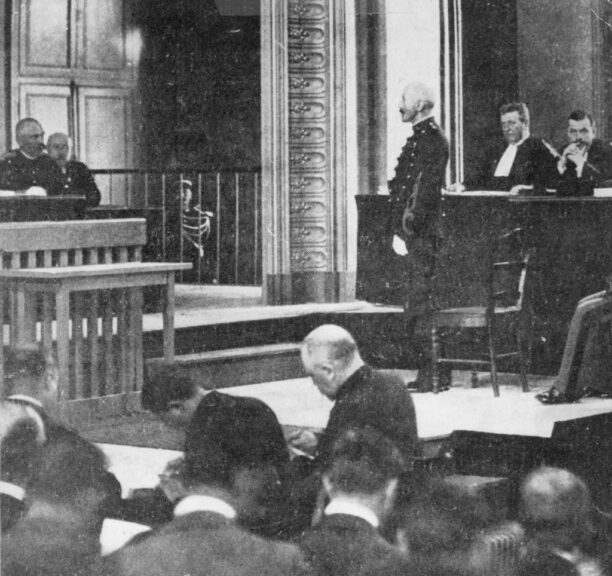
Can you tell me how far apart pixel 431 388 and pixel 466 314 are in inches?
17.5

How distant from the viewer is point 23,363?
6.22 m

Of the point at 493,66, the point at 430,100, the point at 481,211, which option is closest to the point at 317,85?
the point at 493,66

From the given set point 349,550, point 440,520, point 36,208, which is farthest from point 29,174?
point 349,550

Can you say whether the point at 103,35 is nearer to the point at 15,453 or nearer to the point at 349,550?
the point at 15,453

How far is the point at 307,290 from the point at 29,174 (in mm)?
2064

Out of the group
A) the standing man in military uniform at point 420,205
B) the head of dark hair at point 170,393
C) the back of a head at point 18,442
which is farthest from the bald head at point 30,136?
the back of a head at point 18,442

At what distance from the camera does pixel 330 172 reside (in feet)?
30.7

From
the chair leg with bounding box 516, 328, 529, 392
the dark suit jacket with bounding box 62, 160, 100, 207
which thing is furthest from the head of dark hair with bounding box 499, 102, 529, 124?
the dark suit jacket with bounding box 62, 160, 100, 207

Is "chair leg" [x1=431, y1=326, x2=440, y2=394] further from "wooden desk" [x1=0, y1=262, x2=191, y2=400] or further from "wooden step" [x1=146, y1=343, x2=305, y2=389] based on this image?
"wooden desk" [x1=0, y1=262, x2=191, y2=400]

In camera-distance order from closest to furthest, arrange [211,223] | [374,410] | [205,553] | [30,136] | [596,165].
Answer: [205,553]
[374,410]
[596,165]
[30,136]
[211,223]

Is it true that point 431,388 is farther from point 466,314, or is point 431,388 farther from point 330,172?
point 330,172

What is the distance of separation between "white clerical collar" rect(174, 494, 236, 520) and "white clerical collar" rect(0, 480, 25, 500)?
67 cm

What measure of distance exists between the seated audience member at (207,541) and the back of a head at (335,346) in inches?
32.5

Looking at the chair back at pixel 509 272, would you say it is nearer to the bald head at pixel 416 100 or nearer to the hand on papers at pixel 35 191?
the bald head at pixel 416 100
